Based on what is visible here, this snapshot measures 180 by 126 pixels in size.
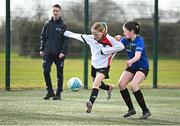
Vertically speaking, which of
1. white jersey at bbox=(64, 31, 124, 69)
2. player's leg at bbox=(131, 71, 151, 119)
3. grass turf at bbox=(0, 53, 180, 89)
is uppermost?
white jersey at bbox=(64, 31, 124, 69)

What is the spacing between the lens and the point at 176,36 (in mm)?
17625

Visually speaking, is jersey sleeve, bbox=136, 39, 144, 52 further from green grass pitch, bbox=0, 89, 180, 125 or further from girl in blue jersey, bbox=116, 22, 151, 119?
green grass pitch, bbox=0, 89, 180, 125

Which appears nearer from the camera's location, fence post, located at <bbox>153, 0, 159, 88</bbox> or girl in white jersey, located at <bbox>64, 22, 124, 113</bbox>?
girl in white jersey, located at <bbox>64, 22, 124, 113</bbox>

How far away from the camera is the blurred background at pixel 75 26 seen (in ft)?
51.3

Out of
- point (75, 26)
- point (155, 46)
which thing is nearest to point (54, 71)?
point (75, 26)

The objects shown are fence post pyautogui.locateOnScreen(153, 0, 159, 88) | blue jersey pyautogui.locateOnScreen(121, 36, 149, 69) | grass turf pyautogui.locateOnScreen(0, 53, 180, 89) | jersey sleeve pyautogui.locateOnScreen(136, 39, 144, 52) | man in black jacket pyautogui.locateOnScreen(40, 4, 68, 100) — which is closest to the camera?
jersey sleeve pyautogui.locateOnScreen(136, 39, 144, 52)

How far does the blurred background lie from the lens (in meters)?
15.6

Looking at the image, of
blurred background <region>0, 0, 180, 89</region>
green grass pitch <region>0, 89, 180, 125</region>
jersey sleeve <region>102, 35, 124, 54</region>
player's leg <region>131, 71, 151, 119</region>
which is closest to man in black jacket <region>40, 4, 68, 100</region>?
green grass pitch <region>0, 89, 180, 125</region>

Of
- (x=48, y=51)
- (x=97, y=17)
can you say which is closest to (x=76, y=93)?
(x=48, y=51)

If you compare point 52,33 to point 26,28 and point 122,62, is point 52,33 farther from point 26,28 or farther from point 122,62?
point 122,62

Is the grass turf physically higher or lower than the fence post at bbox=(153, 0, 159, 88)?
lower

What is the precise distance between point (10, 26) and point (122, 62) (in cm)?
463

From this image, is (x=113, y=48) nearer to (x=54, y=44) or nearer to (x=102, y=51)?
(x=102, y=51)

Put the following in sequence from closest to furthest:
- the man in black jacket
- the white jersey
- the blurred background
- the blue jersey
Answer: the blue jersey, the white jersey, the man in black jacket, the blurred background
